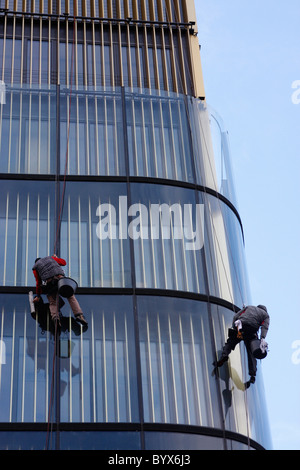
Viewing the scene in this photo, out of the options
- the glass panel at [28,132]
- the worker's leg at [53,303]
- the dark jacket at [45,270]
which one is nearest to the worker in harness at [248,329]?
the worker's leg at [53,303]

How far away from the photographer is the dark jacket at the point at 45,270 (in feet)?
63.2

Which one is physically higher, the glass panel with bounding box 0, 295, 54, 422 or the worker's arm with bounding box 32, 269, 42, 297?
the worker's arm with bounding box 32, 269, 42, 297

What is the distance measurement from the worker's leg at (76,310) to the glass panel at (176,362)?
1.26m

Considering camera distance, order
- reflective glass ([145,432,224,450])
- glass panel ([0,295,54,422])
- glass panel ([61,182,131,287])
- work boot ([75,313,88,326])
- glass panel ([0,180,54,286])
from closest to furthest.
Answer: reflective glass ([145,432,224,450]) → glass panel ([0,295,54,422]) → work boot ([75,313,88,326]) → glass panel ([0,180,54,286]) → glass panel ([61,182,131,287])

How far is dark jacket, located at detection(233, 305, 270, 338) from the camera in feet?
64.0

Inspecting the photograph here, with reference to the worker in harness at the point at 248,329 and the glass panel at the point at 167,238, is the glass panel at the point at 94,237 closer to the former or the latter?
the glass panel at the point at 167,238

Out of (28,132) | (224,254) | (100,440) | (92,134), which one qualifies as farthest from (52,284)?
(92,134)

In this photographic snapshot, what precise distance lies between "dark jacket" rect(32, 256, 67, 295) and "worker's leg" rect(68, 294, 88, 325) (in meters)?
0.61

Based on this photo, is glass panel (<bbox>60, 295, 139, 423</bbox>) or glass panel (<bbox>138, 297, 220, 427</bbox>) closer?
glass panel (<bbox>60, 295, 139, 423</bbox>)

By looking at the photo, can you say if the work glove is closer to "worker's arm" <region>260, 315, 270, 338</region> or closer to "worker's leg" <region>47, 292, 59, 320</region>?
"worker's arm" <region>260, 315, 270, 338</region>

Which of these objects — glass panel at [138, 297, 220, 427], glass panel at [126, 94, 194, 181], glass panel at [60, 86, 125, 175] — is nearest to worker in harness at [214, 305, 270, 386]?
glass panel at [138, 297, 220, 427]

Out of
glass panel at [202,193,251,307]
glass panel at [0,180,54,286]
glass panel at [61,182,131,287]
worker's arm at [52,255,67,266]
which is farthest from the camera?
glass panel at [202,193,251,307]

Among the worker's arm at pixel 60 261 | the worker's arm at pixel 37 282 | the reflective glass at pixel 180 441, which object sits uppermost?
the worker's arm at pixel 60 261
